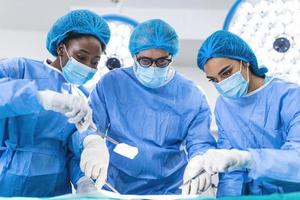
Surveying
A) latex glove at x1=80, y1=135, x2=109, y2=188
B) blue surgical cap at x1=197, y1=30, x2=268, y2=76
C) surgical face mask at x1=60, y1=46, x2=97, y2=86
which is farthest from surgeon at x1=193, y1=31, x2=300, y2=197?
surgical face mask at x1=60, y1=46, x2=97, y2=86

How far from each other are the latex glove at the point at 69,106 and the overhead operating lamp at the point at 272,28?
3.10 ft

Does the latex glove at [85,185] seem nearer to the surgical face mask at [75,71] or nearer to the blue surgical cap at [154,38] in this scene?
the surgical face mask at [75,71]

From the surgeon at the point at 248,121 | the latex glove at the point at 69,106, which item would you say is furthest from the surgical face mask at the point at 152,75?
the latex glove at the point at 69,106

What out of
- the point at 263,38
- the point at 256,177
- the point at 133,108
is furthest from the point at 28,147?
the point at 263,38

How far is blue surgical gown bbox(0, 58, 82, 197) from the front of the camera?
58.2 inches

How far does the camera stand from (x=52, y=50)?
170 centimetres

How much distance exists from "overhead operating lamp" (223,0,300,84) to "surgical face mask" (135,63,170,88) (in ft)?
1.85

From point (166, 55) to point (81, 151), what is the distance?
51 cm

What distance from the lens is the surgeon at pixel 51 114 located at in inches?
56.0

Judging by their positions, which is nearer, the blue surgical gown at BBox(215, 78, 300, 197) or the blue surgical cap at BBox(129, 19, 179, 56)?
the blue surgical gown at BBox(215, 78, 300, 197)

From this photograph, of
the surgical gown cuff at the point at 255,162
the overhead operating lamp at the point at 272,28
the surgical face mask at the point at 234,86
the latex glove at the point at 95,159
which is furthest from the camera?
the overhead operating lamp at the point at 272,28

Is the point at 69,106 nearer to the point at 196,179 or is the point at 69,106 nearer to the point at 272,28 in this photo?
the point at 196,179

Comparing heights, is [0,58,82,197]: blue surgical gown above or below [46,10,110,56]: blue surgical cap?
below

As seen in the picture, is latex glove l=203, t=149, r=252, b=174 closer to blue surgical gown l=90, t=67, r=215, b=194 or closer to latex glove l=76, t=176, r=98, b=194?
blue surgical gown l=90, t=67, r=215, b=194
